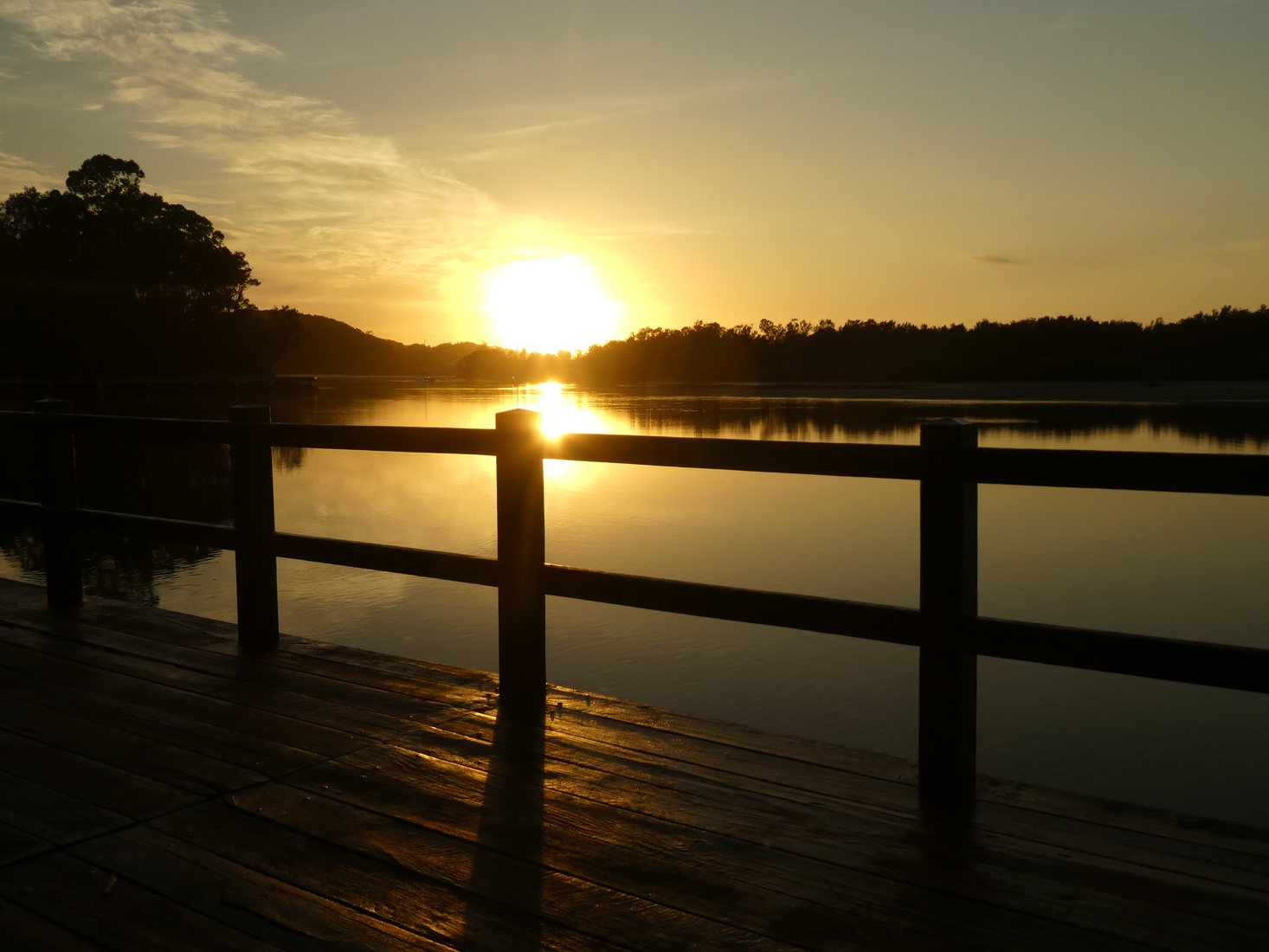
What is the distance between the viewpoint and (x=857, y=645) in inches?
379

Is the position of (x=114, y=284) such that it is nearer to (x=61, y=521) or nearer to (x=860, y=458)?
(x=61, y=521)

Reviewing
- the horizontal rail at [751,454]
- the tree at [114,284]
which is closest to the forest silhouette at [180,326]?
the tree at [114,284]

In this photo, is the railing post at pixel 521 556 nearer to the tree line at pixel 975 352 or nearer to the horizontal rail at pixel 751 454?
the horizontal rail at pixel 751 454

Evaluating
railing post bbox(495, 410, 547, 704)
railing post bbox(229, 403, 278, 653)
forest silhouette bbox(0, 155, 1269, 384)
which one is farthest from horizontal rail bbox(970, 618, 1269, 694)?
forest silhouette bbox(0, 155, 1269, 384)

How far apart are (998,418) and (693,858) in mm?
46509

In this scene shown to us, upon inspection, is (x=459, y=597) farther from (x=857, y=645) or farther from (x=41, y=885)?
(x=41, y=885)

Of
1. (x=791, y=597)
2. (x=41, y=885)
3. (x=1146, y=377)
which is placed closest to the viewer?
(x=41, y=885)

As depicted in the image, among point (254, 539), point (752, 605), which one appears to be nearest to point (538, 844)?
point (752, 605)

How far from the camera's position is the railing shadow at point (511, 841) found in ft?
8.06

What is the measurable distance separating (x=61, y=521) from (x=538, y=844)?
15.2 ft

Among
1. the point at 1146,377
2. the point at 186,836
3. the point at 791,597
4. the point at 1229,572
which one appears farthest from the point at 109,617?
the point at 1146,377

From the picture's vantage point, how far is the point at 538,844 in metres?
2.94

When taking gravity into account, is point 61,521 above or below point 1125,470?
below

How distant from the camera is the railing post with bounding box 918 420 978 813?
3.23m
